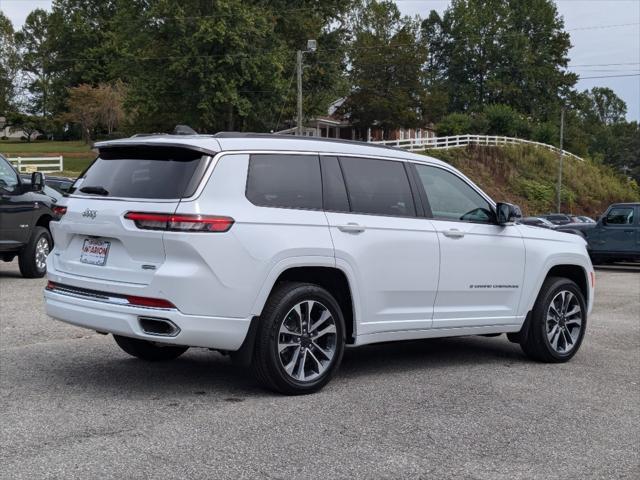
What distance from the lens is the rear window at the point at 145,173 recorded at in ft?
19.6

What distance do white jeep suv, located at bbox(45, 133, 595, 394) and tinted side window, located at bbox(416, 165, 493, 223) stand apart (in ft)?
0.04

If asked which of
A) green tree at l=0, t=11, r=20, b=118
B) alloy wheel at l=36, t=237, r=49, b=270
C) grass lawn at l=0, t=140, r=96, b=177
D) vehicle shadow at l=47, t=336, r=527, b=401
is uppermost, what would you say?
green tree at l=0, t=11, r=20, b=118

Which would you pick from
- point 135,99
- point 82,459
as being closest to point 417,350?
point 82,459

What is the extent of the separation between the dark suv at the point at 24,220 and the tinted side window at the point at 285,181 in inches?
Result: 275

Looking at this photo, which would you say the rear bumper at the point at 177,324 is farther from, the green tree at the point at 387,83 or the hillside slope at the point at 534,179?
the green tree at the point at 387,83

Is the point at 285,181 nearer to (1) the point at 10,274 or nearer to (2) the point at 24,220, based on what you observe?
(2) the point at 24,220

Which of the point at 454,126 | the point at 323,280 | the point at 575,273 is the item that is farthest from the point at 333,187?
the point at 454,126

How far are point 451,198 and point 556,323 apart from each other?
1.70 m

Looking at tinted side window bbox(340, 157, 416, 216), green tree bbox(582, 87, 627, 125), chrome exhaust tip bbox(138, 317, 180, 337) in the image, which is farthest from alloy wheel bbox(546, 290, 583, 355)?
green tree bbox(582, 87, 627, 125)

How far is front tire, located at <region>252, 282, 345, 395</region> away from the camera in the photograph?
605 cm

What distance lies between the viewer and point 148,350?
7375mm

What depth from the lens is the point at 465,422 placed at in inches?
226

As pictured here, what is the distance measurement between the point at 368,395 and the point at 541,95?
9518 cm

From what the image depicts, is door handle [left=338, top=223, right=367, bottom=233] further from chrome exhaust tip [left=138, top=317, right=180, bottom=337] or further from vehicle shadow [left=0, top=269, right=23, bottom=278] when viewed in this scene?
vehicle shadow [left=0, top=269, right=23, bottom=278]
